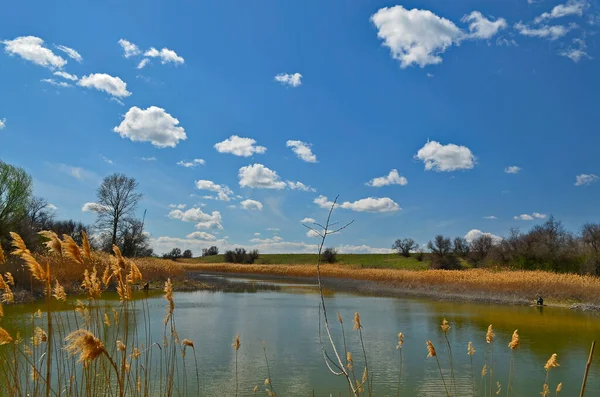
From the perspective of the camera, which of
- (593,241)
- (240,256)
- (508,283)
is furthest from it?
(240,256)

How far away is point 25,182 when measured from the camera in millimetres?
25812

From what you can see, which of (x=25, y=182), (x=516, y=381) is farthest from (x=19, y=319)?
(x=25, y=182)

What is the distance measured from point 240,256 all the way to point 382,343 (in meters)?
56.1

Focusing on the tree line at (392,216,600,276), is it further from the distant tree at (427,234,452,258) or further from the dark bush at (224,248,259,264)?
the dark bush at (224,248,259,264)

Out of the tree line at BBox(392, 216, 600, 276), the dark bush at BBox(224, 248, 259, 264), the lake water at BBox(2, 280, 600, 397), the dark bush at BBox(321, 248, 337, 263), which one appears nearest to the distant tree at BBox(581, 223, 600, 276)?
the tree line at BBox(392, 216, 600, 276)

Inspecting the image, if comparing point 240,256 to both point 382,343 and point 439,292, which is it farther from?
point 382,343

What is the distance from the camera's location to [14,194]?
24.7m

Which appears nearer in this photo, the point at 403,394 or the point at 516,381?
the point at 403,394

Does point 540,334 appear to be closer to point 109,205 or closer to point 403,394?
point 403,394

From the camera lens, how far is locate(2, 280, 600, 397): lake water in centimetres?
716

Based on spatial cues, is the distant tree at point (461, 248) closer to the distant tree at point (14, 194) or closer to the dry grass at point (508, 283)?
the dry grass at point (508, 283)

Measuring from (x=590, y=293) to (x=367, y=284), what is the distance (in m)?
14.1

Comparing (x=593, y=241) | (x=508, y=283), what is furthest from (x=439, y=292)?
(x=593, y=241)

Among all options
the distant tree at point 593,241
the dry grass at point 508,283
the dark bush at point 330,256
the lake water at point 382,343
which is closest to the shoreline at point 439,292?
the dry grass at point 508,283
